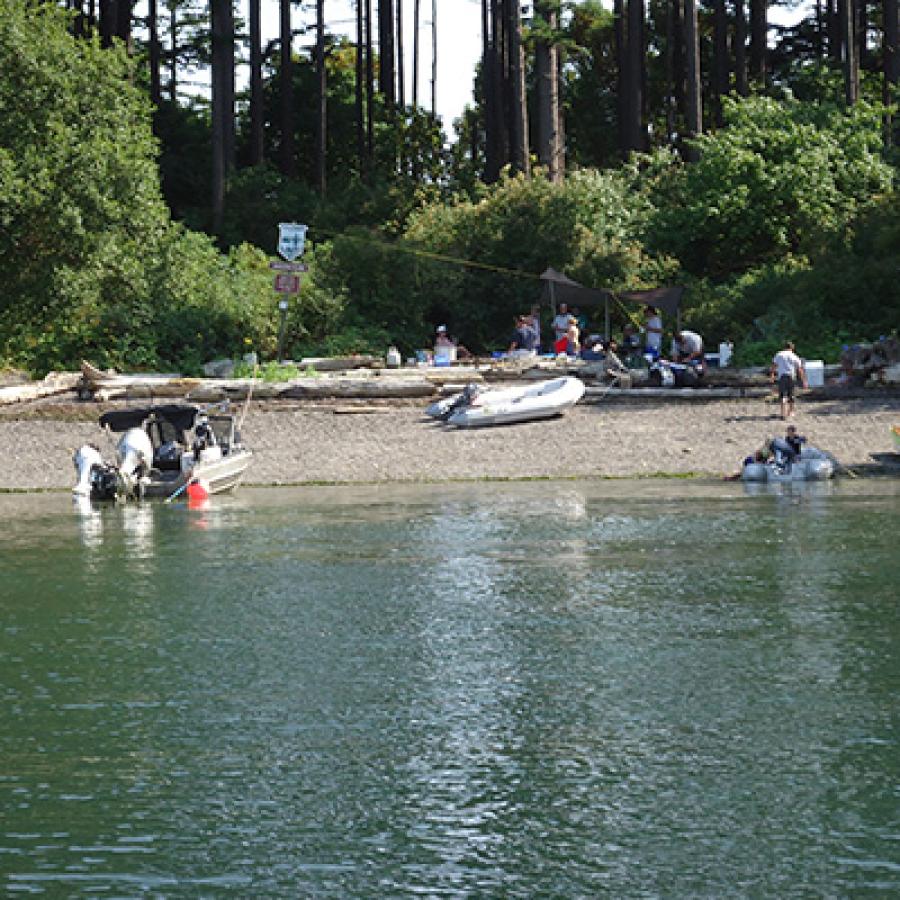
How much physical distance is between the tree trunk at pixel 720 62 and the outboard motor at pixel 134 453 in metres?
36.1

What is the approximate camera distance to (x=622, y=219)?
50.3 metres

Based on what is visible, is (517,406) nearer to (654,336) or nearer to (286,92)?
(654,336)

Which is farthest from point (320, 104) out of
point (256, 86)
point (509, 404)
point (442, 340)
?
point (509, 404)

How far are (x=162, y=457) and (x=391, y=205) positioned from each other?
89.3ft

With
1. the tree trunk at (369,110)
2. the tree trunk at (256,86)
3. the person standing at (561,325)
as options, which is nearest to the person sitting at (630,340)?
the person standing at (561,325)

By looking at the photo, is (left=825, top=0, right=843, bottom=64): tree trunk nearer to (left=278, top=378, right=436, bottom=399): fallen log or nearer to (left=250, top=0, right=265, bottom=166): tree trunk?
(left=250, top=0, right=265, bottom=166): tree trunk

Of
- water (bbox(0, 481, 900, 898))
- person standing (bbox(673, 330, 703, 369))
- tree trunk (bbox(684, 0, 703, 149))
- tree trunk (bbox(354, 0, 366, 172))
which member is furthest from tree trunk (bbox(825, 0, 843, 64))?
water (bbox(0, 481, 900, 898))

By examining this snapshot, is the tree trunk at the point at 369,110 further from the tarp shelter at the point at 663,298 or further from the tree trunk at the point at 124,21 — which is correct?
the tarp shelter at the point at 663,298

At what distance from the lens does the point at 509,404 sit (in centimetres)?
3694

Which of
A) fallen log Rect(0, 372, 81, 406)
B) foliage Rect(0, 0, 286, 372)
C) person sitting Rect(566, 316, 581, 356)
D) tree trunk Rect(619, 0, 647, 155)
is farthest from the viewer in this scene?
tree trunk Rect(619, 0, 647, 155)

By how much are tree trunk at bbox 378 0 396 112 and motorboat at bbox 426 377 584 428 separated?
34.3 meters

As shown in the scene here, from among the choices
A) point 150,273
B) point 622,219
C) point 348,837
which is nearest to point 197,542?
point 348,837

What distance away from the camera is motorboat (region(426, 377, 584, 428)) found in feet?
121

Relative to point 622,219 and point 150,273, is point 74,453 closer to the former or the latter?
point 150,273
